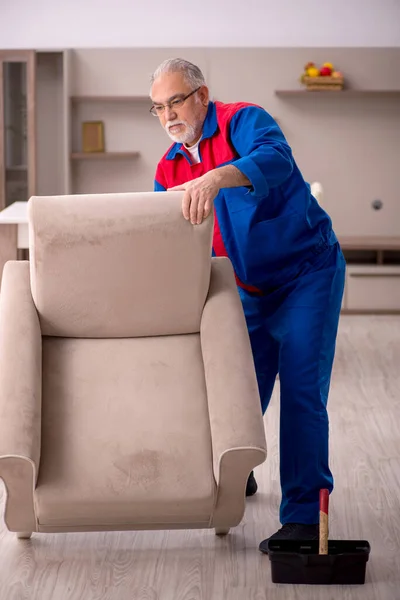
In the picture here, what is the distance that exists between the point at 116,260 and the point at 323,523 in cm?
82

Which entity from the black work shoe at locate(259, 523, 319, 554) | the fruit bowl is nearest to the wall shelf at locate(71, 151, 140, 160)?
the fruit bowl

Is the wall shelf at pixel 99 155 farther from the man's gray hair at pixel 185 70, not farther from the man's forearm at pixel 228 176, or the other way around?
the man's forearm at pixel 228 176

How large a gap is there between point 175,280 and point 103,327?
23 centimetres

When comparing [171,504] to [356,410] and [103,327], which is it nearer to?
[103,327]

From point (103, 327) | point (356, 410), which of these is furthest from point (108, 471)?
point (356, 410)

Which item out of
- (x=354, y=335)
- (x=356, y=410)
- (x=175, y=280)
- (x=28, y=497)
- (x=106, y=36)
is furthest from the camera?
(x=106, y=36)

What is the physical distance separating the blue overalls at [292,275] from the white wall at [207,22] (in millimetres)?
4277

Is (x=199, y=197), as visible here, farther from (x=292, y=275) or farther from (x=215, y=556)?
(x=215, y=556)

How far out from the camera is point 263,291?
262cm

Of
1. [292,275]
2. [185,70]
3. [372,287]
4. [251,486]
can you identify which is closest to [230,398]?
Result: [292,275]

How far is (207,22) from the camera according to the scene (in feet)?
21.6

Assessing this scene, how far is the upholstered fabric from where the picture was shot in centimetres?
235

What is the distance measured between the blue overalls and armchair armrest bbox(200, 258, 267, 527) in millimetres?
145

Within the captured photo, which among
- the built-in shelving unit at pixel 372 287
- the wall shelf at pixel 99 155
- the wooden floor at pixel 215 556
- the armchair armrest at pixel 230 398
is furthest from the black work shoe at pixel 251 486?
the wall shelf at pixel 99 155
